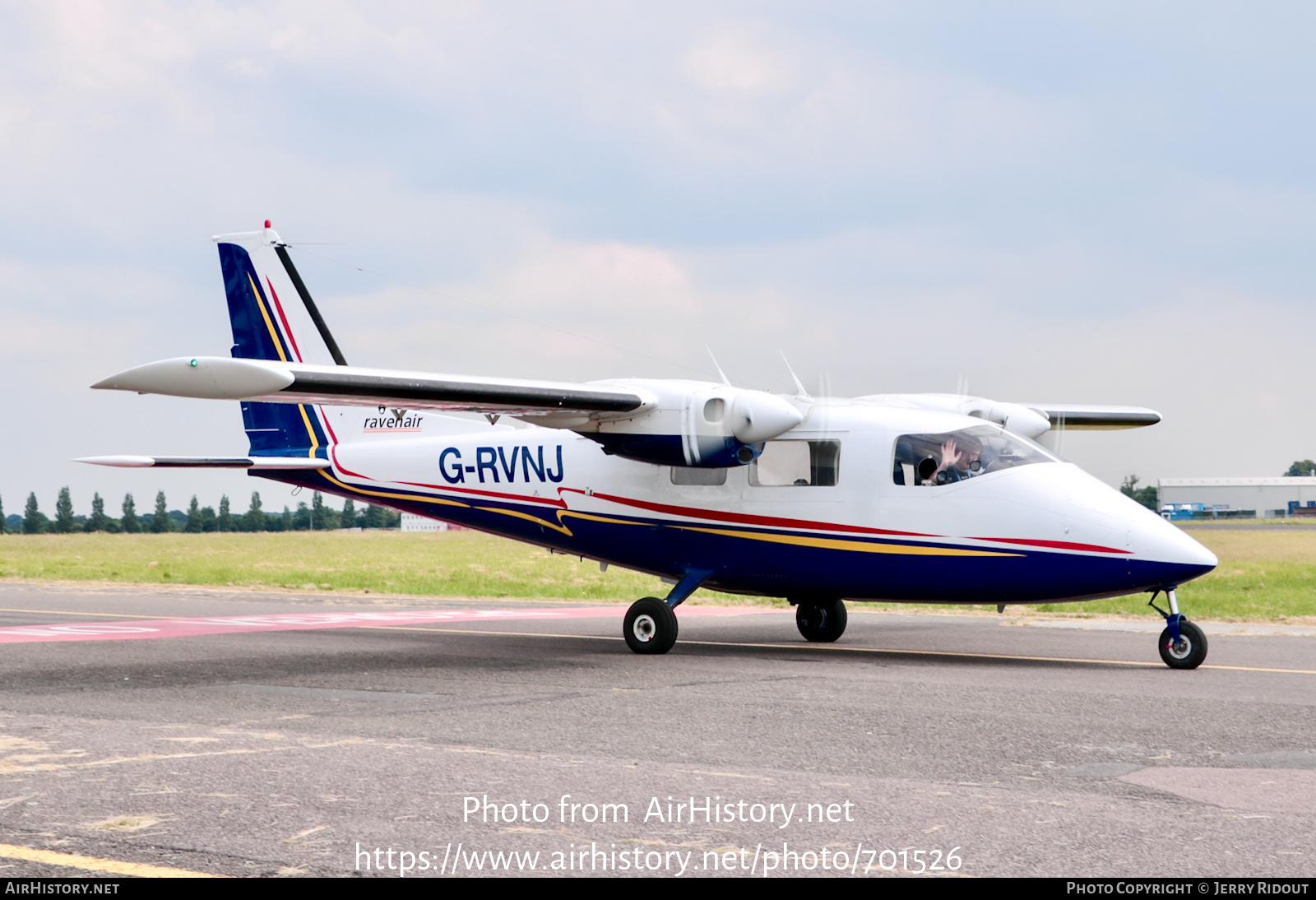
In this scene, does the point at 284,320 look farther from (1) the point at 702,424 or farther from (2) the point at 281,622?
(1) the point at 702,424

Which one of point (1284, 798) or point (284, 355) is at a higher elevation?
point (284, 355)

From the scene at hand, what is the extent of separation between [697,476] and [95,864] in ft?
33.6

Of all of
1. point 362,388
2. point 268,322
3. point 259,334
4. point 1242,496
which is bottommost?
point 1242,496

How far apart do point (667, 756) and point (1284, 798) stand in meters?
3.44

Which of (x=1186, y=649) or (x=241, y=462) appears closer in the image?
(x=1186, y=649)

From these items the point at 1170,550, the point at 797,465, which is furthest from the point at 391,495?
the point at 1170,550

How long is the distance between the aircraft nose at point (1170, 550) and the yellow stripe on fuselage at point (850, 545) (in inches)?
47.0

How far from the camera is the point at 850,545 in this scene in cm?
1362

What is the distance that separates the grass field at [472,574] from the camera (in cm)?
2481

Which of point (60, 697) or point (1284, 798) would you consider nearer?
point (1284, 798)

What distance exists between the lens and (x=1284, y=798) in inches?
246

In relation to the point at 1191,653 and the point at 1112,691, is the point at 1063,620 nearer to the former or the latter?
the point at 1191,653
